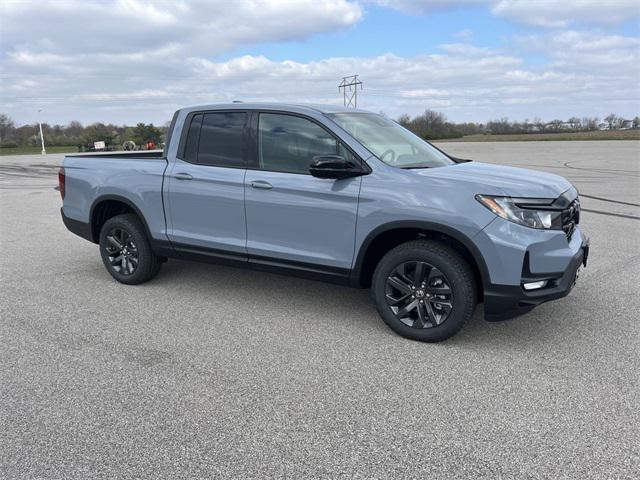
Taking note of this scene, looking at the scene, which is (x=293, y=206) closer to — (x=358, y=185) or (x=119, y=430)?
(x=358, y=185)

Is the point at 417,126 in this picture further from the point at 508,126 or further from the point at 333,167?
the point at 333,167

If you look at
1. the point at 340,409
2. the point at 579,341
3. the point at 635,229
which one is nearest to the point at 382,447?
the point at 340,409

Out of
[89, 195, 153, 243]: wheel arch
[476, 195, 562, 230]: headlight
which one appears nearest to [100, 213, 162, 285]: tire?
[89, 195, 153, 243]: wheel arch

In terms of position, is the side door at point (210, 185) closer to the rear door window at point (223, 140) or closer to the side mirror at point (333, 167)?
the rear door window at point (223, 140)

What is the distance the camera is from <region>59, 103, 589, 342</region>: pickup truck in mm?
3803

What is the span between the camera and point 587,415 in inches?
122

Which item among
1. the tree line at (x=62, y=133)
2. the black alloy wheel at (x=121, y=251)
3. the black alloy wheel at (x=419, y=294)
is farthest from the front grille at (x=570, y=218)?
the tree line at (x=62, y=133)

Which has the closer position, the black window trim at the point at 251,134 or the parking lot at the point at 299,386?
the parking lot at the point at 299,386

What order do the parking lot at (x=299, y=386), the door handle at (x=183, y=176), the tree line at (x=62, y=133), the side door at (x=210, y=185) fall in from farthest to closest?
1. the tree line at (x=62, y=133)
2. the door handle at (x=183, y=176)
3. the side door at (x=210, y=185)
4. the parking lot at (x=299, y=386)

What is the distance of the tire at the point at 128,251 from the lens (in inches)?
220

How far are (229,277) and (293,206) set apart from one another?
1.88 metres

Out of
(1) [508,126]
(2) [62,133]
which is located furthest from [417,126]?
(2) [62,133]

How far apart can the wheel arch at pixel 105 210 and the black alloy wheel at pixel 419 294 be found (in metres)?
2.68

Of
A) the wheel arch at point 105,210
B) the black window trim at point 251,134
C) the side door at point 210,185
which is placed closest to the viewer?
the black window trim at point 251,134
